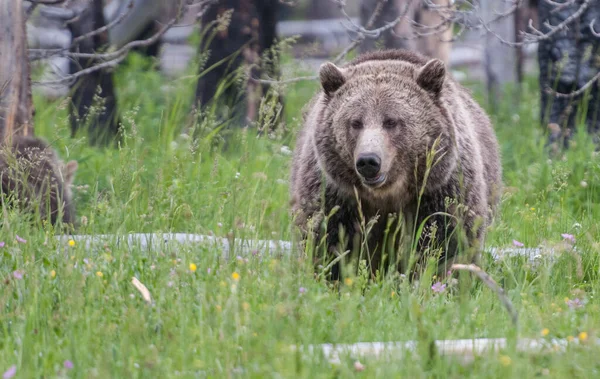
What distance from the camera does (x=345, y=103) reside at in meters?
5.48

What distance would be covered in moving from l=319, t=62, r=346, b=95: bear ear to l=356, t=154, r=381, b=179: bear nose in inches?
31.7

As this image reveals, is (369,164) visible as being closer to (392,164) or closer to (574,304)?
(392,164)

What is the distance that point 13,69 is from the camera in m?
6.33

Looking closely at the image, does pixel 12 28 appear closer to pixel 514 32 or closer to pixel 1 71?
pixel 1 71

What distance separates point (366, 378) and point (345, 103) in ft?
8.80

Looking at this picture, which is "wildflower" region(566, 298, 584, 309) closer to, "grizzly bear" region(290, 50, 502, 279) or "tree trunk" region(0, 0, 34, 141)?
"grizzly bear" region(290, 50, 502, 279)

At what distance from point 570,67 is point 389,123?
3773mm

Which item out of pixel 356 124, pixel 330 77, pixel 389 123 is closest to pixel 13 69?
pixel 330 77

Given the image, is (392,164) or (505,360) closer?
(505,360)

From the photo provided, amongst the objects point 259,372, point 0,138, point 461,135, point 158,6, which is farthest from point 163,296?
point 158,6

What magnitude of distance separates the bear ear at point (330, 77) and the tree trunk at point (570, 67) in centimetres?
318

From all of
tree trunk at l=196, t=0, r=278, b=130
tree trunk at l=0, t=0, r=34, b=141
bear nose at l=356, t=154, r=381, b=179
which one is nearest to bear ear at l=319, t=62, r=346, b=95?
bear nose at l=356, t=154, r=381, b=179

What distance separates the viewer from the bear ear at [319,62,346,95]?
556 centimetres

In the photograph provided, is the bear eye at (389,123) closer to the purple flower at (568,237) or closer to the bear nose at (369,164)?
the bear nose at (369,164)
